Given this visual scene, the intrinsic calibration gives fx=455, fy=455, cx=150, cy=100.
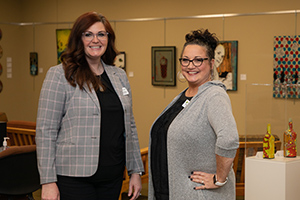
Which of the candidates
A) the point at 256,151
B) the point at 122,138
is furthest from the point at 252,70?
the point at 122,138

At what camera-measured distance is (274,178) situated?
438 centimetres

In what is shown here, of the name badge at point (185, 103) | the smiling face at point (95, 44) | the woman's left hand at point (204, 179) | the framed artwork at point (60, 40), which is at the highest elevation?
the framed artwork at point (60, 40)

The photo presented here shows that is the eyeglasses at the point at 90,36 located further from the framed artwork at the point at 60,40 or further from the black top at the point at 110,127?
the framed artwork at the point at 60,40

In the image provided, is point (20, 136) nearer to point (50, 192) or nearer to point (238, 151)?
point (238, 151)

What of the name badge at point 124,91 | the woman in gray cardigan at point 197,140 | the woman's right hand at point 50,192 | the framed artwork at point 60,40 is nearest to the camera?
the woman in gray cardigan at point 197,140

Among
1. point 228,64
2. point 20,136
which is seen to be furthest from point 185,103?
point 228,64

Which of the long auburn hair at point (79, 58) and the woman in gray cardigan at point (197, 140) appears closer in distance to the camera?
the woman in gray cardigan at point (197, 140)

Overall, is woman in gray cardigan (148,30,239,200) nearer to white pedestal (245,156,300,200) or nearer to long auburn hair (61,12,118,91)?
long auburn hair (61,12,118,91)

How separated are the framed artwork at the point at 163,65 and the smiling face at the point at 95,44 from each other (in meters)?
5.87

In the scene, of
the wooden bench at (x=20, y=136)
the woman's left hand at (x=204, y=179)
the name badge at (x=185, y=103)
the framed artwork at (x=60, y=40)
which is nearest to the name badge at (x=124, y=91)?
the name badge at (x=185, y=103)

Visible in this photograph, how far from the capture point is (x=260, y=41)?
307 inches

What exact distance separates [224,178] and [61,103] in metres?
1.00

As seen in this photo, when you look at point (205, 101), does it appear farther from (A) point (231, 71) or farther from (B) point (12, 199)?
(A) point (231, 71)

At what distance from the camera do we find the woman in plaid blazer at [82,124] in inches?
101
